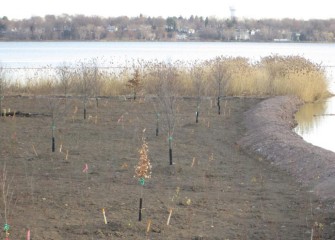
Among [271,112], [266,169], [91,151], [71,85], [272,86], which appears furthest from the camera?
[272,86]

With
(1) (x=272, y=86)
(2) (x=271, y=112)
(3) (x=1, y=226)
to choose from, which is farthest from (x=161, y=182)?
(1) (x=272, y=86)

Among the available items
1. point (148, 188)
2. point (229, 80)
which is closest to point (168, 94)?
point (148, 188)

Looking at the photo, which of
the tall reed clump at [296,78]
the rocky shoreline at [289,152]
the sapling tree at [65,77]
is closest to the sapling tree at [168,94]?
the rocky shoreline at [289,152]

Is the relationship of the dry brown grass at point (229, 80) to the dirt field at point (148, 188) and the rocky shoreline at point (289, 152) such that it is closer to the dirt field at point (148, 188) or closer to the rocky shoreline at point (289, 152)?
the rocky shoreline at point (289, 152)

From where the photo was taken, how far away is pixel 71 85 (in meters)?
21.2

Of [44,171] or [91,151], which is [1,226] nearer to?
[44,171]

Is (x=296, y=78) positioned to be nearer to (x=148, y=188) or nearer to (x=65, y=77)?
(x=65, y=77)

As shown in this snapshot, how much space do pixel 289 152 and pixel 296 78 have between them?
1302cm

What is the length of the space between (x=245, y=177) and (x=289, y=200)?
1.43 metres

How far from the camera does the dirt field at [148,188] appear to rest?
7.21 metres

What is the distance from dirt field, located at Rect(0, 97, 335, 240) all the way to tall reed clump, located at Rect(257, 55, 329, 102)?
9.03 metres

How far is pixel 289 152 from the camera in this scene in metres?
11.6

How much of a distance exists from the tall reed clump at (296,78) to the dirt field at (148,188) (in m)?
9.03

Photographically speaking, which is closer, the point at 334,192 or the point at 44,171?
the point at 334,192
